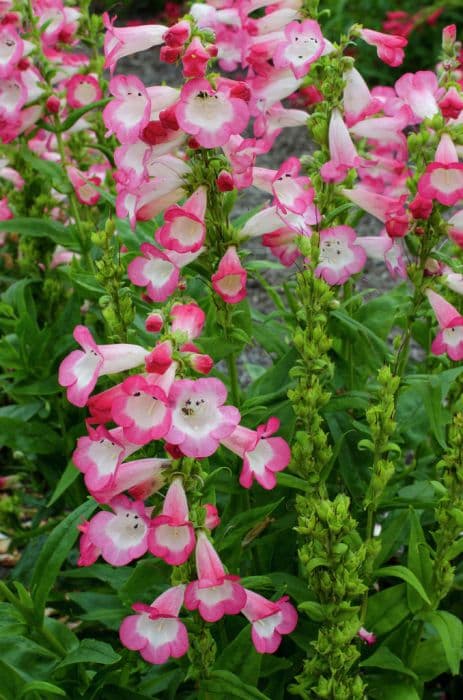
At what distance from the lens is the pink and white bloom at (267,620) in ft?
6.33

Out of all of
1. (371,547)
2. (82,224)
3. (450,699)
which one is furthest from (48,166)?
(450,699)

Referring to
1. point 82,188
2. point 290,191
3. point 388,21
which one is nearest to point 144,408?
point 290,191


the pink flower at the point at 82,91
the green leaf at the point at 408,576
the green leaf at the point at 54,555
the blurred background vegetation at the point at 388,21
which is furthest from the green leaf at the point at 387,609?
the blurred background vegetation at the point at 388,21

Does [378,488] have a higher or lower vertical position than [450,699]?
higher

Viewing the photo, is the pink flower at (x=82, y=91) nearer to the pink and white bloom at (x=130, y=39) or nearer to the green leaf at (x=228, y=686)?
the pink and white bloom at (x=130, y=39)

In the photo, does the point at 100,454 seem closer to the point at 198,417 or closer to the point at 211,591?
the point at 198,417

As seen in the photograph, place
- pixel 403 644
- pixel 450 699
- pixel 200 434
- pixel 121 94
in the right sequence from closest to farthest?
pixel 200 434, pixel 121 94, pixel 403 644, pixel 450 699

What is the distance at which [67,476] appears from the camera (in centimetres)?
259

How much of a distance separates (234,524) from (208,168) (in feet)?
2.60

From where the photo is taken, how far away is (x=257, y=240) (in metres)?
6.36

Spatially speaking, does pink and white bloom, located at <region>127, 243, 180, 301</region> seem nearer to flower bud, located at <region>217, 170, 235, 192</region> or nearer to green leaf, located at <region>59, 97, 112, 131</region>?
flower bud, located at <region>217, 170, 235, 192</region>

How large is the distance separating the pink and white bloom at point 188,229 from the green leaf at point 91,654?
2.84 ft

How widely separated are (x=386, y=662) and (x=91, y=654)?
0.70 meters

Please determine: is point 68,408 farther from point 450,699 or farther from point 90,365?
point 450,699
